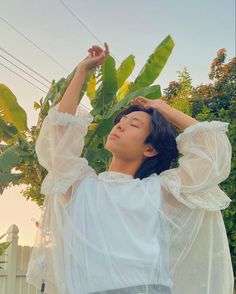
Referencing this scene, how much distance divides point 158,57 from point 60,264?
243 cm

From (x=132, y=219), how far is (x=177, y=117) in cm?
38

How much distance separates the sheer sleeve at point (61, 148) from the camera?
1591 mm

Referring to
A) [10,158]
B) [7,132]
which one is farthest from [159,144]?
[7,132]

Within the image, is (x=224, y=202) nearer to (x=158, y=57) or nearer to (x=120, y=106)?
(x=120, y=106)

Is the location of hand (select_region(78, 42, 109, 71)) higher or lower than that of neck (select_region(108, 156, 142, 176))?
higher

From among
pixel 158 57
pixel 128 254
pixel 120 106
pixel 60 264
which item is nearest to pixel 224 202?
pixel 128 254

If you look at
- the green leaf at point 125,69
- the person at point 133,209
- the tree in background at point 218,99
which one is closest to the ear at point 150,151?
the person at point 133,209

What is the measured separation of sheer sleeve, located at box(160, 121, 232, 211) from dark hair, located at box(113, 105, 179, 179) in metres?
0.10

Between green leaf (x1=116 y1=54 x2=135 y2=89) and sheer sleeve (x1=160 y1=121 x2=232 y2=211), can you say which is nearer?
sheer sleeve (x1=160 y1=121 x2=232 y2=211)

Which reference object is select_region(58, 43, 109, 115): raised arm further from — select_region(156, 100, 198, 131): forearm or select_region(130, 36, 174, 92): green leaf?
select_region(130, 36, 174, 92): green leaf

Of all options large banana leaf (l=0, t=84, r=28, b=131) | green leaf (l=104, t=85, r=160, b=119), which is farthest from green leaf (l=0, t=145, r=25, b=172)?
green leaf (l=104, t=85, r=160, b=119)

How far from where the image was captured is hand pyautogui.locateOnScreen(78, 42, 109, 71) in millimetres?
1692

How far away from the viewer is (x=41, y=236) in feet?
5.35

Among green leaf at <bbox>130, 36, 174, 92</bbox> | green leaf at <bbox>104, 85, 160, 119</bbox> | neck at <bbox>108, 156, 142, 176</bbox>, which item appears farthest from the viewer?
green leaf at <bbox>130, 36, 174, 92</bbox>
